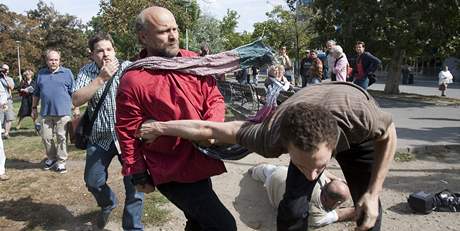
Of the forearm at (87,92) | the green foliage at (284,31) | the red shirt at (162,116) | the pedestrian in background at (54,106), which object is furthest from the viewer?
the green foliage at (284,31)

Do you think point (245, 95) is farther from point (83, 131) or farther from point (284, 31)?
point (284, 31)

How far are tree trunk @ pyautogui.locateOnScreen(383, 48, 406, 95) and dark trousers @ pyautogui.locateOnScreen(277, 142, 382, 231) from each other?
64.3 ft

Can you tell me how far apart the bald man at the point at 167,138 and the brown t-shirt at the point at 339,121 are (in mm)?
337

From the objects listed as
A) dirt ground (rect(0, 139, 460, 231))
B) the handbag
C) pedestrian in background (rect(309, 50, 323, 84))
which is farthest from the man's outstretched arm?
pedestrian in background (rect(309, 50, 323, 84))

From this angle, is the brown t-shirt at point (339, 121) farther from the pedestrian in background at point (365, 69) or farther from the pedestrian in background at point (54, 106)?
the pedestrian in background at point (365, 69)

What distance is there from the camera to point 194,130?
2.43 meters

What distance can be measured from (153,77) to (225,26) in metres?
48.6

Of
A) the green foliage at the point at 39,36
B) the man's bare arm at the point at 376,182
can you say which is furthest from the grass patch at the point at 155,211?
the green foliage at the point at 39,36

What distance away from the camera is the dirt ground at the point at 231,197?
4.67 m

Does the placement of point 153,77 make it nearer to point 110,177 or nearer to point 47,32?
point 110,177

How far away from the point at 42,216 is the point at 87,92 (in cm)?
189

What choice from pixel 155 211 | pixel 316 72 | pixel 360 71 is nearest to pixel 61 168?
pixel 155 211

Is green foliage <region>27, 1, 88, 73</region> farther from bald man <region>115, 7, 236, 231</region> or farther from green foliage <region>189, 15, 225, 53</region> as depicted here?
bald man <region>115, 7, 236, 231</region>

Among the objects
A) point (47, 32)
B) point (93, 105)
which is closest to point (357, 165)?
point (93, 105)
